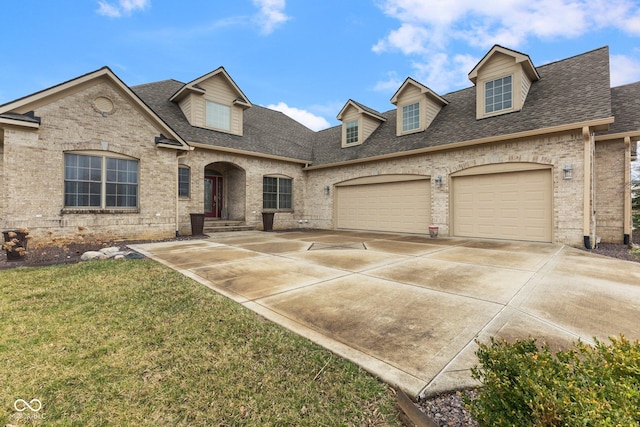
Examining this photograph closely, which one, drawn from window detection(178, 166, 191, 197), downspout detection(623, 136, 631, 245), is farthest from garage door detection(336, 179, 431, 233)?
window detection(178, 166, 191, 197)

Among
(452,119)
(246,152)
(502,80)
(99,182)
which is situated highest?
(502,80)

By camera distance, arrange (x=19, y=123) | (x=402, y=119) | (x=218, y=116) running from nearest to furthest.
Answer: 1. (x=19, y=123)
2. (x=402, y=119)
3. (x=218, y=116)

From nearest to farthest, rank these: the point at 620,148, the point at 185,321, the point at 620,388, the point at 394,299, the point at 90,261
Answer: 1. the point at 620,388
2. the point at 185,321
3. the point at 394,299
4. the point at 90,261
5. the point at 620,148

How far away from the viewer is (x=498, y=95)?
1070 cm

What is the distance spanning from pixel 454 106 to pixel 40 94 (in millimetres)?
15037

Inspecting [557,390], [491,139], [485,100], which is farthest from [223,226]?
[557,390]

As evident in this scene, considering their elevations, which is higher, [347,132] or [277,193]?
[347,132]

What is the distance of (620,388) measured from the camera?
111 centimetres

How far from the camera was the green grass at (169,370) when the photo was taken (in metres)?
1.84

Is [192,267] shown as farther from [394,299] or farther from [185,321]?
[394,299]

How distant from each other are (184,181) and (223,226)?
260 centimetres

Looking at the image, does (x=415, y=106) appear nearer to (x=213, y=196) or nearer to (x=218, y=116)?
(x=218, y=116)

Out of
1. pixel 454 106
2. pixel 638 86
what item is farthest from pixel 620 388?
pixel 638 86

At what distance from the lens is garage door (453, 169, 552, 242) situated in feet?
30.1
